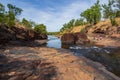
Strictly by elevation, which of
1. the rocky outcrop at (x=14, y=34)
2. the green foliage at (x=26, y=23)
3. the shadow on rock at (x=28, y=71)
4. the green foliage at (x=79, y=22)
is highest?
the green foliage at (x=79, y=22)

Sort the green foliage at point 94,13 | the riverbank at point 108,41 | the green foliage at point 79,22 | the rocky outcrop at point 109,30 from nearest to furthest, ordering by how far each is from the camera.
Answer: the riverbank at point 108,41 → the rocky outcrop at point 109,30 → the green foliage at point 94,13 → the green foliage at point 79,22

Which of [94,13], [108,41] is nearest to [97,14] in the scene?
[94,13]

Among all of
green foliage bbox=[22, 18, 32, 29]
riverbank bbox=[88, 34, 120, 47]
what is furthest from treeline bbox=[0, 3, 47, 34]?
riverbank bbox=[88, 34, 120, 47]

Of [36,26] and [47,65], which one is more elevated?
[36,26]

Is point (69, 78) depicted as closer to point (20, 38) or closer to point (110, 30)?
point (20, 38)

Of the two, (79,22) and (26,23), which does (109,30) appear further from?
(79,22)

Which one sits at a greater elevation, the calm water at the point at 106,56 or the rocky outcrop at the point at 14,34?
the rocky outcrop at the point at 14,34

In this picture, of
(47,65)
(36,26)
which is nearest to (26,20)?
(36,26)

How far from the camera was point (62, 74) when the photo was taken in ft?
45.4

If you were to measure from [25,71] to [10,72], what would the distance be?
1.16 meters

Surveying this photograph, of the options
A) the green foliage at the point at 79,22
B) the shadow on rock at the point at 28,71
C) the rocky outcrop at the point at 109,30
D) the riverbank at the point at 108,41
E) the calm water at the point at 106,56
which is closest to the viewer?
the shadow on rock at the point at 28,71

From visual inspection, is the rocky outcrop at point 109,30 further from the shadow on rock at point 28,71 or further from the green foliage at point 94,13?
the shadow on rock at point 28,71

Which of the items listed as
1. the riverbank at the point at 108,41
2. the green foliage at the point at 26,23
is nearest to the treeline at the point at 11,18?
the green foliage at the point at 26,23

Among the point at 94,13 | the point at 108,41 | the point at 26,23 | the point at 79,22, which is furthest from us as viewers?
the point at 79,22
